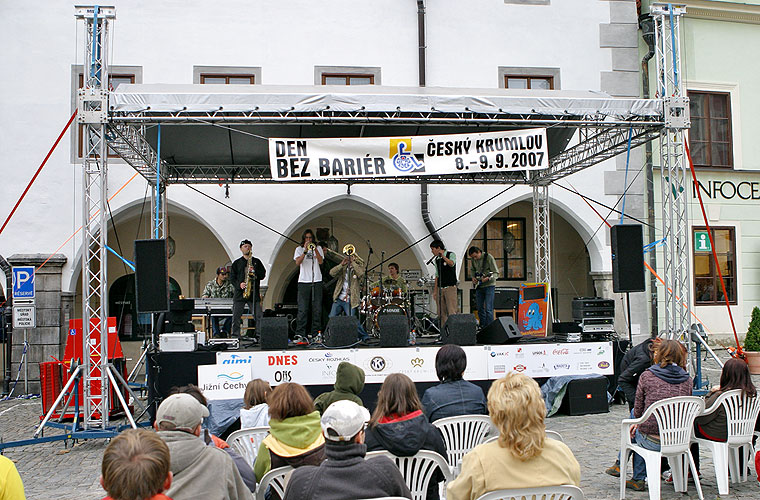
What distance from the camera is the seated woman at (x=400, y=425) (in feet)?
11.3

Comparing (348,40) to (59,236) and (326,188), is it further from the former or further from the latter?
(59,236)

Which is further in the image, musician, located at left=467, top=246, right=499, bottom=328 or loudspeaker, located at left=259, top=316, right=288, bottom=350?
musician, located at left=467, top=246, right=499, bottom=328

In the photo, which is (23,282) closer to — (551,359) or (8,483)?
(551,359)

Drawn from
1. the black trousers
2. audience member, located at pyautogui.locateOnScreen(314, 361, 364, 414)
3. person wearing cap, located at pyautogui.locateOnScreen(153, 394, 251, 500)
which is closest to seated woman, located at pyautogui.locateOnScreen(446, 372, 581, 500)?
person wearing cap, located at pyautogui.locateOnScreen(153, 394, 251, 500)

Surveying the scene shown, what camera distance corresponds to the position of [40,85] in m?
11.2

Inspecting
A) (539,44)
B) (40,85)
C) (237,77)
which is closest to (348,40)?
(237,77)

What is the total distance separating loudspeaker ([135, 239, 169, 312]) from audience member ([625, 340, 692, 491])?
472 centimetres

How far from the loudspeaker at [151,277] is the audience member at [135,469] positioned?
5.27 m

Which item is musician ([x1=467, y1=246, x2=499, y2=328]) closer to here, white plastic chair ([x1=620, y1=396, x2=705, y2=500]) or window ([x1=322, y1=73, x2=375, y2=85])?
window ([x1=322, y1=73, x2=375, y2=85])

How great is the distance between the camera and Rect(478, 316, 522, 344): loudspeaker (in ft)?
27.2

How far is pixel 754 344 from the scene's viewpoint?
468 inches

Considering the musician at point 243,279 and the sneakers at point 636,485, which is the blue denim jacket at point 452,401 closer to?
the sneakers at point 636,485

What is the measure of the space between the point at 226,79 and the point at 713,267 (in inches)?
377

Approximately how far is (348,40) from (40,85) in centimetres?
514
